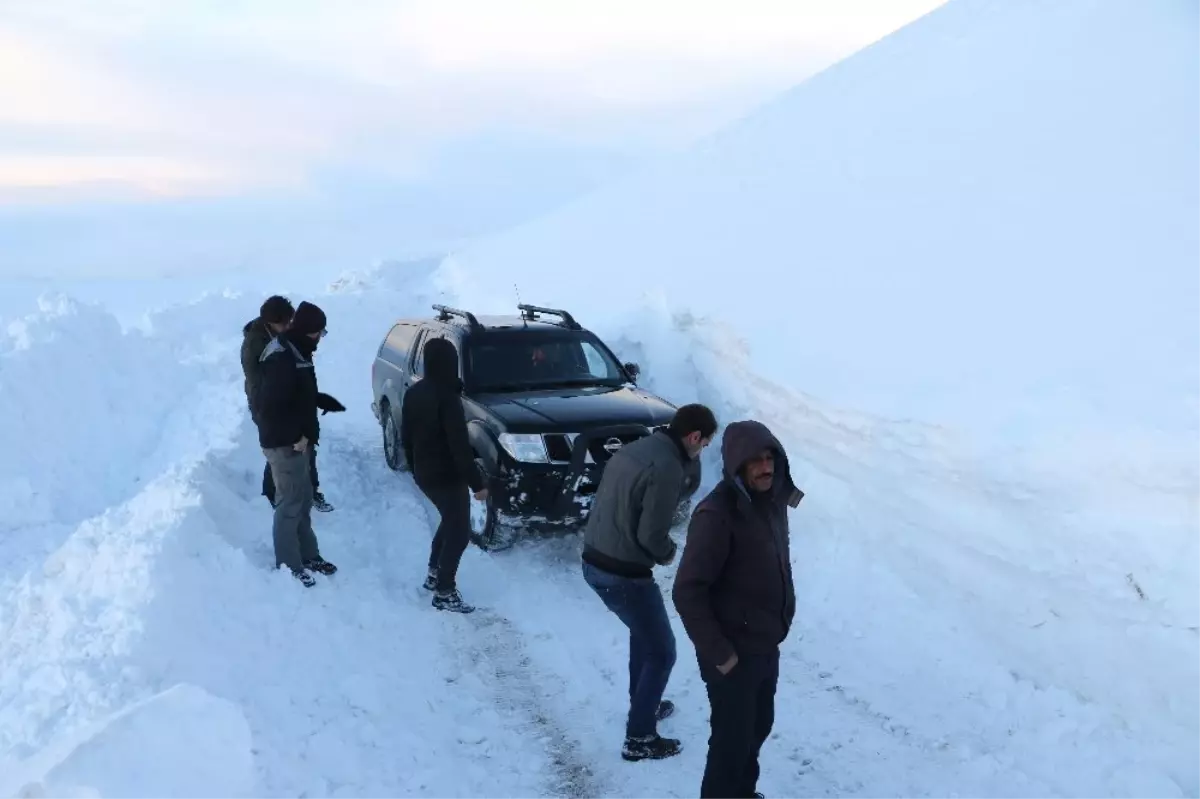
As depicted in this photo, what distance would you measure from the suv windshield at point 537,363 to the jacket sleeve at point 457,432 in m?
1.71

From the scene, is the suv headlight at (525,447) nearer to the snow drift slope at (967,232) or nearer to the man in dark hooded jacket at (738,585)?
the snow drift slope at (967,232)

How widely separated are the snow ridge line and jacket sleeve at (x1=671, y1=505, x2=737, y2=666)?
4.79ft

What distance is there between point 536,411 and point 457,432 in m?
1.20

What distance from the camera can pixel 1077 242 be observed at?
8.55 metres

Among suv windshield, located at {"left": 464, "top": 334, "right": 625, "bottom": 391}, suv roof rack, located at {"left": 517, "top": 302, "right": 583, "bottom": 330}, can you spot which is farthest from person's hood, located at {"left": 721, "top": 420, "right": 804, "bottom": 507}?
suv roof rack, located at {"left": 517, "top": 302, "right": 583, "bottom": 330}

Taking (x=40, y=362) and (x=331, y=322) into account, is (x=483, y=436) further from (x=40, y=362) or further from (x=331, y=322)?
(x=331, y=322)

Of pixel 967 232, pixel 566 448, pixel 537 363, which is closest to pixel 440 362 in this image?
pixel 566 448

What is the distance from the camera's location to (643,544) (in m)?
4.17

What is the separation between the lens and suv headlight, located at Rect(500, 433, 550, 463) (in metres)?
6.81

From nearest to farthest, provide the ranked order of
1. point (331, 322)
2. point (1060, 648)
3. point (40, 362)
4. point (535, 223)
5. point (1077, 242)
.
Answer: point (1060, 648) < point (1077, 242) < point (40, 362) < point (331, 322) < point (535, 223)

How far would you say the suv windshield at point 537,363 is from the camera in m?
7.98

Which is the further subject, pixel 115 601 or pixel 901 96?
pixel 901 96

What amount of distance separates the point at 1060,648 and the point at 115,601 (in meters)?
5.73

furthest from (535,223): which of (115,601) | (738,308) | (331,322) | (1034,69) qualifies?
(115,601)
